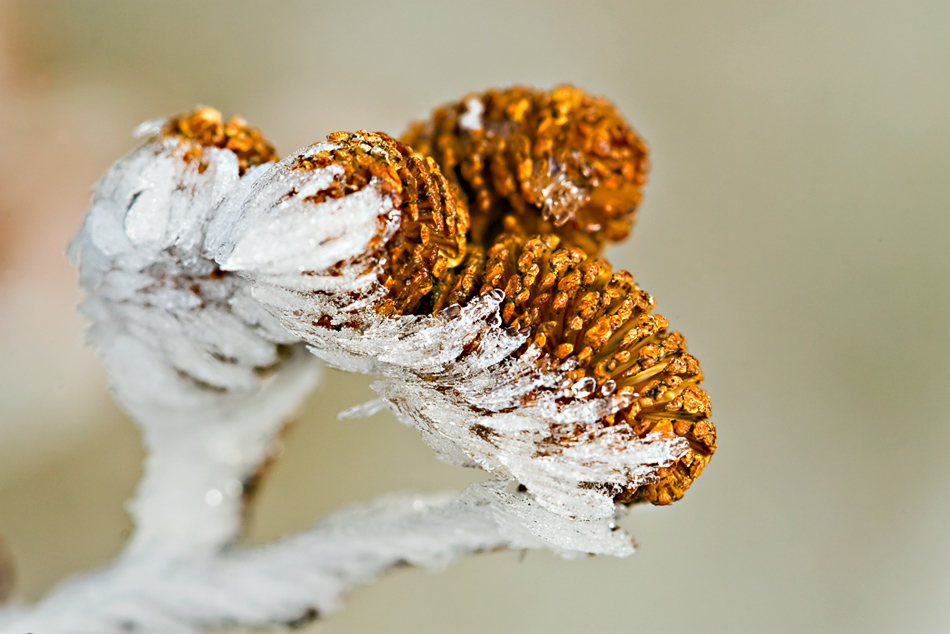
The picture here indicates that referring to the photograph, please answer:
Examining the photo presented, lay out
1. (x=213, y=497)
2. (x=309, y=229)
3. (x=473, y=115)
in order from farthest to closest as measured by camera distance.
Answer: (x=213, y=497), (x=473, y=115), (x=309, y=229)

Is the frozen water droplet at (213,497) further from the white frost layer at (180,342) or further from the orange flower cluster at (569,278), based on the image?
the orange flower cluster at (569,278)

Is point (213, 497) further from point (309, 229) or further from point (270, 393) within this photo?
point (309, 229)

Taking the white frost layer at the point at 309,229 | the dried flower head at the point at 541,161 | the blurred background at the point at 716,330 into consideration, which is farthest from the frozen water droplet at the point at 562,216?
the blurred background at the point at 716,330

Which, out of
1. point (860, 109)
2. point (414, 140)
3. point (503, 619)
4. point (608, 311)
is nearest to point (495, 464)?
point (608, 311)

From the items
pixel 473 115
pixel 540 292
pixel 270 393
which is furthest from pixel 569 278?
pixel 270 393

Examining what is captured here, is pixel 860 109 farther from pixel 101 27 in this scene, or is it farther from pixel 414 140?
pixel 101 27

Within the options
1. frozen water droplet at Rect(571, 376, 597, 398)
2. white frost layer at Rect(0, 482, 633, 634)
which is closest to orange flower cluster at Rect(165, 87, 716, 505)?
frozen water droplet at Rect(571, 376, 597, 398)

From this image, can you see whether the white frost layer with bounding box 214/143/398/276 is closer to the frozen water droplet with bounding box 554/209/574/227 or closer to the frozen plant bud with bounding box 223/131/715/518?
the frozen plant bud with bounding box 223/131/715/518
